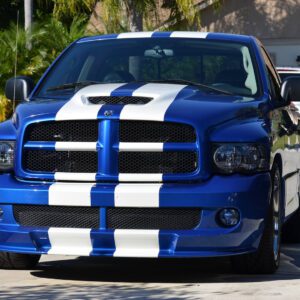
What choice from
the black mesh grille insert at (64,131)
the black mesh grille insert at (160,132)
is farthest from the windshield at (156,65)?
the black mesh grille insert at (160,132)

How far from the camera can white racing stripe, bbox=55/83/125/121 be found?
28.8 ft

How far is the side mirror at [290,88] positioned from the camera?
1031 centimetres

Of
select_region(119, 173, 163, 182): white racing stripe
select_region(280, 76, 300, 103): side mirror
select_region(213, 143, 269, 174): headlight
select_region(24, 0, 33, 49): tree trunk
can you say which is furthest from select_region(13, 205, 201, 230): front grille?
select_region(24, 0, 33, 49): tree trunk

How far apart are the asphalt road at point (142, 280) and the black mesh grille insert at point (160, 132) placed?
0.96 m

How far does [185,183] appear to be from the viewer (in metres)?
8.61

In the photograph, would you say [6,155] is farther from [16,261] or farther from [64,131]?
[16,261]

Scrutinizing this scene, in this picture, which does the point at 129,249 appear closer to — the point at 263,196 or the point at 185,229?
the point at 185,229

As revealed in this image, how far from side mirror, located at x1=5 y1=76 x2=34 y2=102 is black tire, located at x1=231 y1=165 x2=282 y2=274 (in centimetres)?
212

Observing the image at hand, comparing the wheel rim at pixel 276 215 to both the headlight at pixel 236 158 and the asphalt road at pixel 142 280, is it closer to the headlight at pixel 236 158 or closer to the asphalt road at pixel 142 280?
the asphalt road at pixel 142 280

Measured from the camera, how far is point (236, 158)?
8.69 m

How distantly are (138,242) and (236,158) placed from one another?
84cm

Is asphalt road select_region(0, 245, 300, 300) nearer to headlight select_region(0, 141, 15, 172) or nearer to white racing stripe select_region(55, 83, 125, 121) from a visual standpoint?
headlight select_region(0, 141, 15, 172)

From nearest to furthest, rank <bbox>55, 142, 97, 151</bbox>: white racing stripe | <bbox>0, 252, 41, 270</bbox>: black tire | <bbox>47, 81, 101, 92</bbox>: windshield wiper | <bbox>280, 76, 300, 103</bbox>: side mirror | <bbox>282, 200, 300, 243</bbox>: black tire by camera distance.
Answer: <bbox>55, 142, 97, 151</bbox>: white racing stripe → <bbox>0, 252, 41, 270</bbox>: black tire → <bbox>47, 81, 101, 92</bbox>: windshield wiper → <bbox>280, 76, 300, 103</bbox>: side mirror → <bbox>282, 200, 300, 243</bbox>: black tire

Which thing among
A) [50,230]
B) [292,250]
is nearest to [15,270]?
[50,230]
